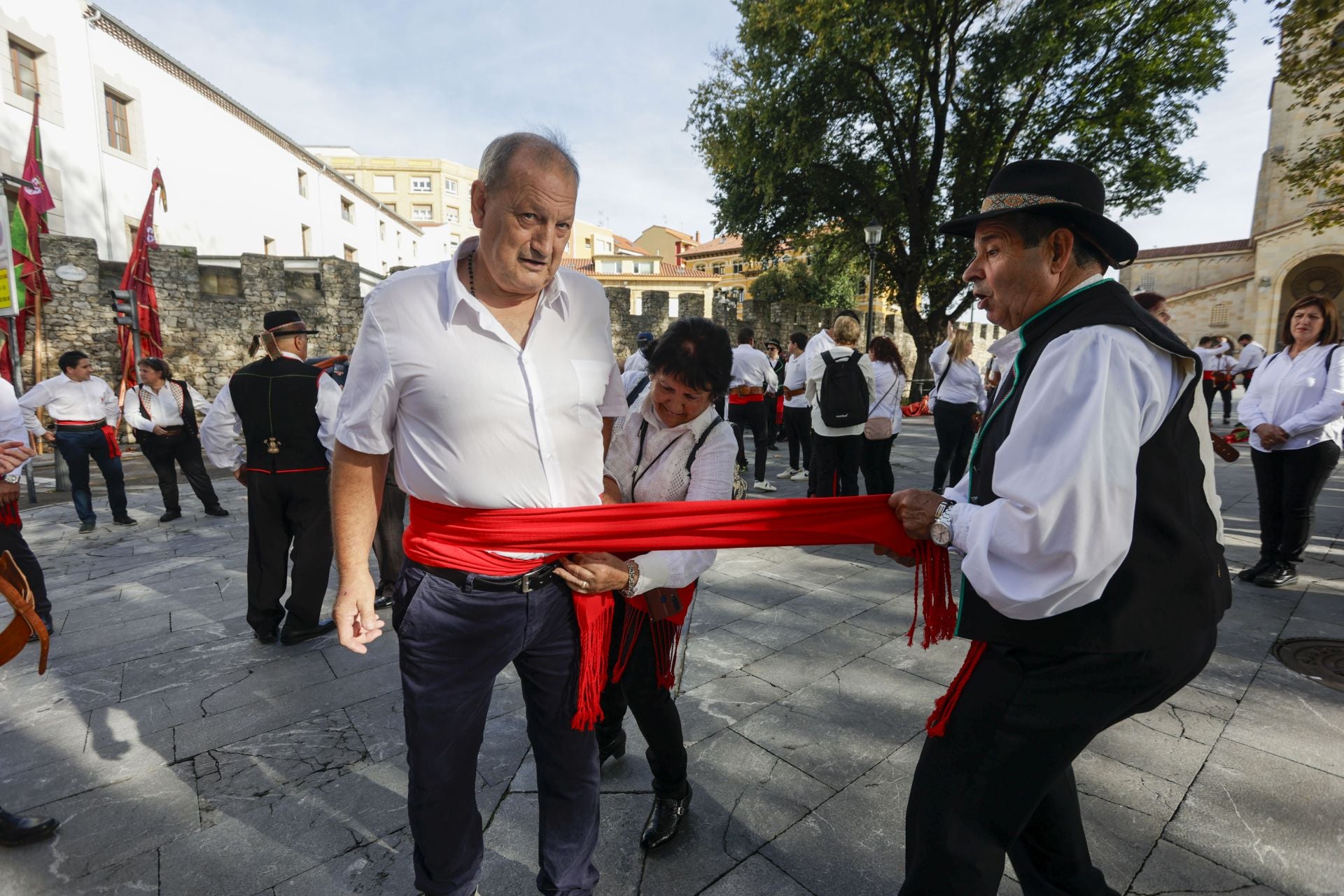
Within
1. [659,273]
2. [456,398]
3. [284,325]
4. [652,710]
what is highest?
[659,273]

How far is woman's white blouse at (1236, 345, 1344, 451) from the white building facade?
1272 cm

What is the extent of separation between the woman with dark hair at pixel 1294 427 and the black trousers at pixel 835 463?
281cm

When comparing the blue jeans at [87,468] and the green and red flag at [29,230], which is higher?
the green and red flag at [29,230]

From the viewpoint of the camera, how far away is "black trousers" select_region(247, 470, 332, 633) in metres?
3.97

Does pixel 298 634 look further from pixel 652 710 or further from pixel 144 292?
pixel 144 292

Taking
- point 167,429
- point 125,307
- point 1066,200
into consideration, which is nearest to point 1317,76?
point 1066,200

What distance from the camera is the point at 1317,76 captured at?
6035 millimetres

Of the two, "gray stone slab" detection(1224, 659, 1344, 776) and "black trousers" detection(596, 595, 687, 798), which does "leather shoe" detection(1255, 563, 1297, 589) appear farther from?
"black trousers" detection(596, 595, 687, 798)

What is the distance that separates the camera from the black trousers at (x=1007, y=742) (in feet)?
4.20

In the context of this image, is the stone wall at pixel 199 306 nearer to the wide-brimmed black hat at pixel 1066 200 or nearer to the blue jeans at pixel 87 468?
the blue jeans at pixel 87 468

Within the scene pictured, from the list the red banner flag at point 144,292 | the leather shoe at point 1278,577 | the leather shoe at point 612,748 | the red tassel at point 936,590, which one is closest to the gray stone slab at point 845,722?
the leather shoe at point 612,748

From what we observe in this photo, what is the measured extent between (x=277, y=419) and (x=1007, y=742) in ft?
14.2

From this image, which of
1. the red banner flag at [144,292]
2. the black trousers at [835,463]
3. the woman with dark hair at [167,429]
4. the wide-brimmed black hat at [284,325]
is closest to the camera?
the wide-brimmed black hat at [284,325]

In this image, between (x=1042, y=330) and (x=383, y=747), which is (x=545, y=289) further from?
(x=383, y=747)
